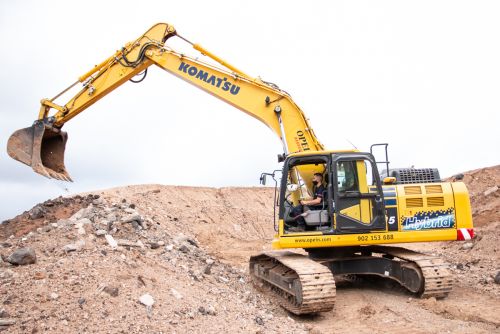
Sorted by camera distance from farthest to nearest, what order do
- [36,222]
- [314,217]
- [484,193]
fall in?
1. [484,193]
2. [36,222]
3. [314,217]

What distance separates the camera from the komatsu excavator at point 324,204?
8578 mm

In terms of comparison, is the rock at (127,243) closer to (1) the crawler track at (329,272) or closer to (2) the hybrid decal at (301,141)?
(1) the crawler track at (329,272)

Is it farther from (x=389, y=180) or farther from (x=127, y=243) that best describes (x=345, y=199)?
(x=127, y=243)

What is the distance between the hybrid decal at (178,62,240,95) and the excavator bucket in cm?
298

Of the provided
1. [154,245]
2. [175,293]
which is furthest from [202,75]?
[175,293]

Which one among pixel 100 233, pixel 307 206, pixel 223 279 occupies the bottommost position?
pixel 223 279

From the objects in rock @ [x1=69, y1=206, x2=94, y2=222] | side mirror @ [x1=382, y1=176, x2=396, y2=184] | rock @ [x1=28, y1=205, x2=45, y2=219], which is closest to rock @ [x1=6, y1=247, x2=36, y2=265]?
rock @ [x1=69, y1=206, x2=94, y2=222]

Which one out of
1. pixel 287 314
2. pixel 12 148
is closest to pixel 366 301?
pixel 287 314

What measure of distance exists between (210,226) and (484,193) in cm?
1074

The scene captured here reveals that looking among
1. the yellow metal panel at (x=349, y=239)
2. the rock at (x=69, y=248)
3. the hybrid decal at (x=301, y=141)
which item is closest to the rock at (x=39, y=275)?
the rock at (x=69, y=248)

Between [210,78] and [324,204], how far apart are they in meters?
3.51

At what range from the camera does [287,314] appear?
26.9ft

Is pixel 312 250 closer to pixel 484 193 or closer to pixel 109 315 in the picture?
pixel 109 315

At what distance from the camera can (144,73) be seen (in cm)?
1092
